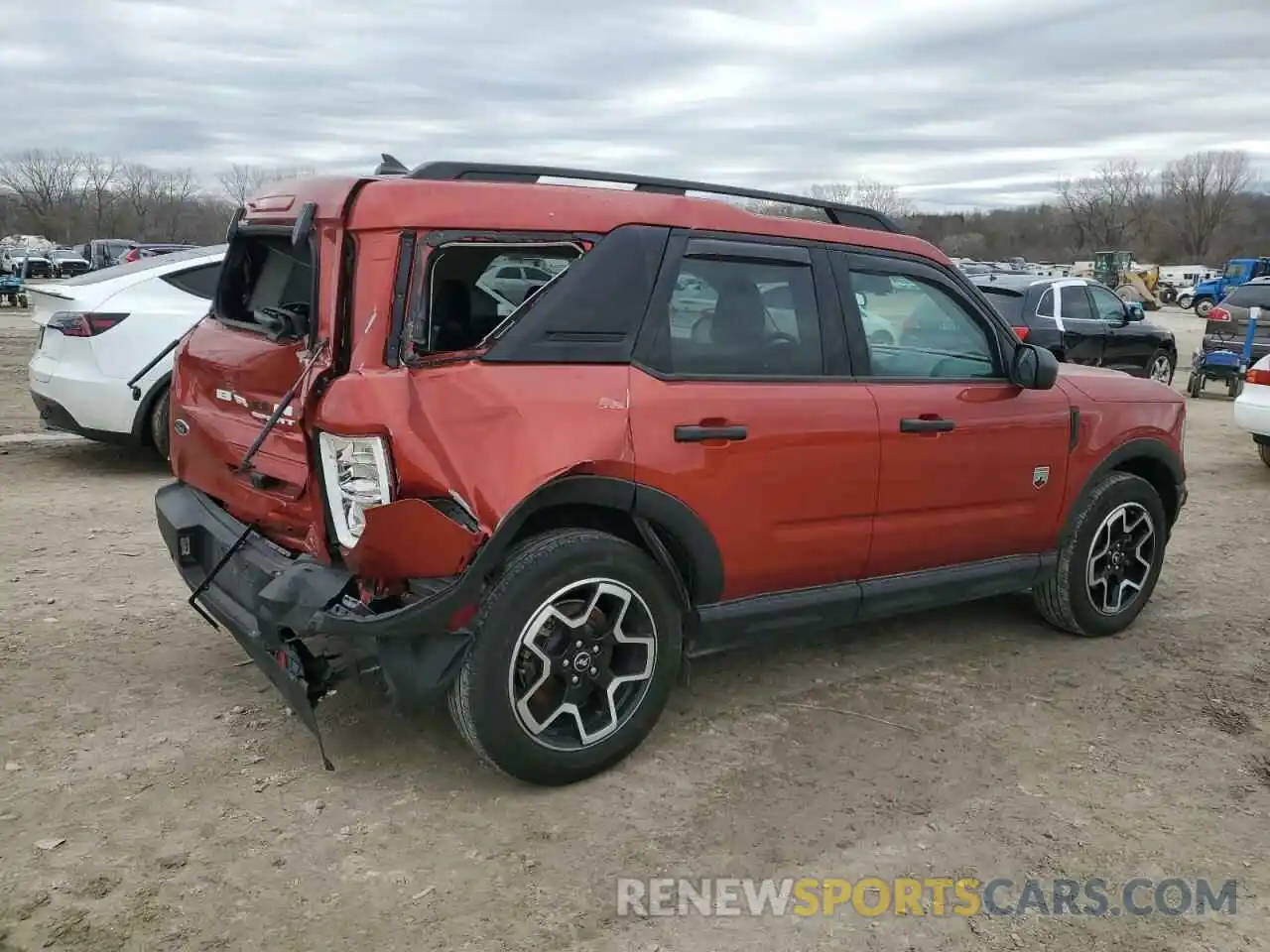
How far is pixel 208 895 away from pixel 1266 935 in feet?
9.40

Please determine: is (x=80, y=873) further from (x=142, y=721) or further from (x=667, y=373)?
(x=667, y=373)

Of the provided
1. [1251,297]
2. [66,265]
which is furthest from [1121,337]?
[66,265]

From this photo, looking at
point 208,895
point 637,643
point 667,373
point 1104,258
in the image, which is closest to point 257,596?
point 208,895

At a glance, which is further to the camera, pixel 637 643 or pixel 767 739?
pixel 767 739

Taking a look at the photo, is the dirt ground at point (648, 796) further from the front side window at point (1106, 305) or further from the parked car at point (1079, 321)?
the front side window at point (1106, 305)

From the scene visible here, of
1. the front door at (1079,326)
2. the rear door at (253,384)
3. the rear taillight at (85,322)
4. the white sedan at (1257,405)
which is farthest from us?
the front door at (1079,326)

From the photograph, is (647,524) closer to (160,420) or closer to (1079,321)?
(160,420)

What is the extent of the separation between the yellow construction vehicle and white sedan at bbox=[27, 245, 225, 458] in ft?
142

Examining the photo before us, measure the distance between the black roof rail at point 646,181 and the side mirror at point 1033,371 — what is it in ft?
2.48

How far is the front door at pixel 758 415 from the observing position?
348 centimetres

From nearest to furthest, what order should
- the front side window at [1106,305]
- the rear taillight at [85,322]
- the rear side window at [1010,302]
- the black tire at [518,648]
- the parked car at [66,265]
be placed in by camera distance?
the black tire at [518,648], the rear taillight at [85,322], the rear side window at [1010,302], the front side window at [1106,305], the parked car at [66,265]

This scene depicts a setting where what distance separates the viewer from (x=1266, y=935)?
280cm

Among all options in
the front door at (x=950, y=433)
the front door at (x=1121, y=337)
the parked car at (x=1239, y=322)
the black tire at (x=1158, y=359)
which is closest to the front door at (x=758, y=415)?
the front door at (x=950, y=433)

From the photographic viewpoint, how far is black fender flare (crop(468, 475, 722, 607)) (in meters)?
3.10
